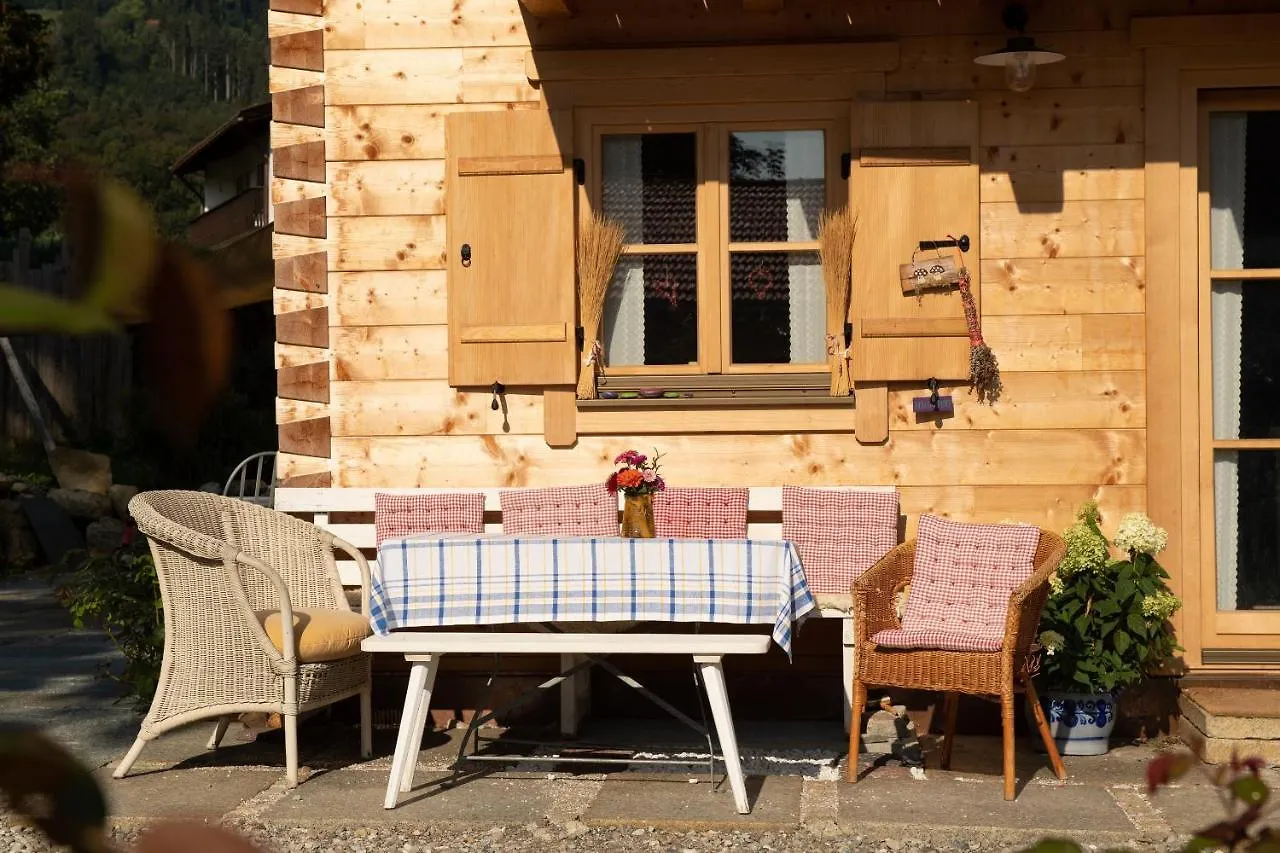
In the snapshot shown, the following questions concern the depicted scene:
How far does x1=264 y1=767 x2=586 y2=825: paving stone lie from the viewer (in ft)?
14.6

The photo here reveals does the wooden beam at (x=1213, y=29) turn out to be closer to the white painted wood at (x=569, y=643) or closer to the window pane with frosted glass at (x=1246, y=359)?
the window pane with frosted glass at (x=1246, y=359)

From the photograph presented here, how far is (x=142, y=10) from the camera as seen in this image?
2.09 feet

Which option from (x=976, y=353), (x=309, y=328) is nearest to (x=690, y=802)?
(x=976, y=353)

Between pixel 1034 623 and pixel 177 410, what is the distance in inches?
181

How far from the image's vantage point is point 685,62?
5.69 metres

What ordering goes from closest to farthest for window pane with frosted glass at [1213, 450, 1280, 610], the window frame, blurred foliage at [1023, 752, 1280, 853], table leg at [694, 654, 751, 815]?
blurred foliage at [1023, 752, 1280, 853], table leg at [694, 654, 751, 815], the window frame, window pane with frosted glass at [1213, 450, 1280, 610]

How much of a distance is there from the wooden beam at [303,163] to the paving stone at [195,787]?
213 cm

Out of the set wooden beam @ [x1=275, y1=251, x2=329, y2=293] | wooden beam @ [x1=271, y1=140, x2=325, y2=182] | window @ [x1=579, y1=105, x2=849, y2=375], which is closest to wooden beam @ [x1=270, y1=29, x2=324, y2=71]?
wooden beam @ [x1=271, y1=140, x2=325, y2=182]

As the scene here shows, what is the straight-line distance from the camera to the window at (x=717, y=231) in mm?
5750

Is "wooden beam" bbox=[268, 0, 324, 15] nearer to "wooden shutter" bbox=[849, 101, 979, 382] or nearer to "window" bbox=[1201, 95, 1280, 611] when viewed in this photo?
"wooden shutter" bbox=[849, 101, 979, 382]

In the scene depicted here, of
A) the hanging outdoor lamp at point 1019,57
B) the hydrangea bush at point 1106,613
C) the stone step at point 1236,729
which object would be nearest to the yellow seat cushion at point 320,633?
the hydrangea bush at point 1106,613

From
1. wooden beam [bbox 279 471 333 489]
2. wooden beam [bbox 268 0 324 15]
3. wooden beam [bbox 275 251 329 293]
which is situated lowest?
wooden beam [bbox 279 471 333 489]

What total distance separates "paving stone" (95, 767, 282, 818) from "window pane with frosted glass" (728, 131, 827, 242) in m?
2.54

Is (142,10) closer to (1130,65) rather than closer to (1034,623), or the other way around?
(1034,623)
